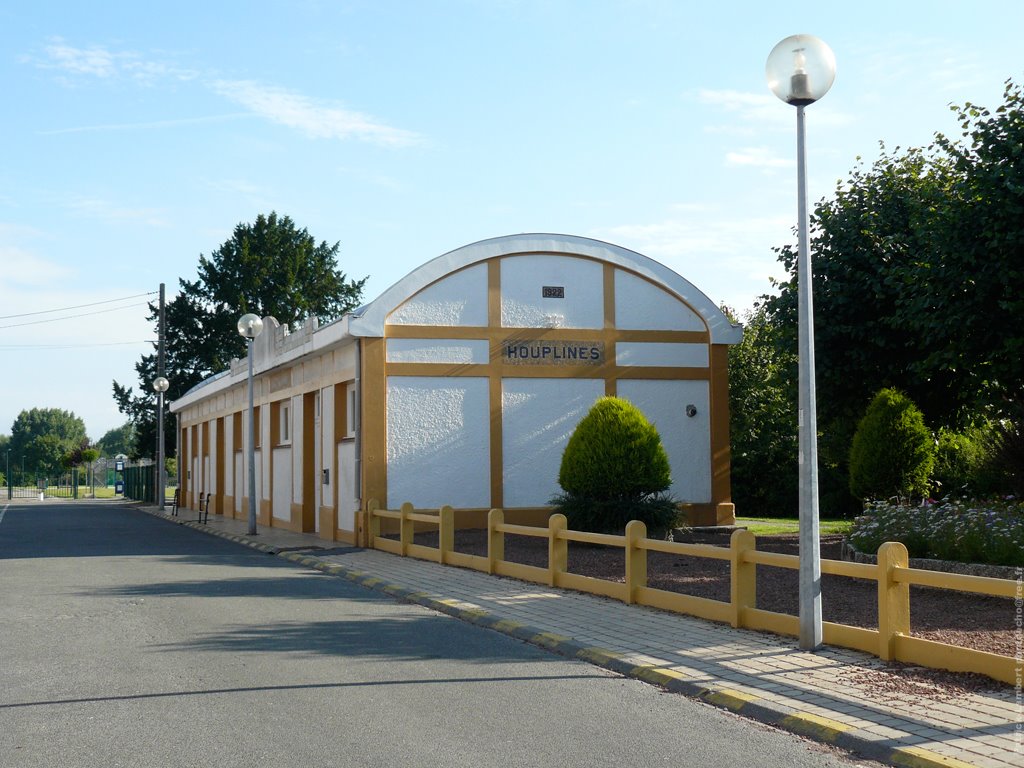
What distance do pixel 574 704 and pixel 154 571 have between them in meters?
11.3

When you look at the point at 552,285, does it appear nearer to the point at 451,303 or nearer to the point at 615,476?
the point at 451,303

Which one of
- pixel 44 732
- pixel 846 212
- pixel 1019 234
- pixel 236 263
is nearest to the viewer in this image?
pixel 44 732

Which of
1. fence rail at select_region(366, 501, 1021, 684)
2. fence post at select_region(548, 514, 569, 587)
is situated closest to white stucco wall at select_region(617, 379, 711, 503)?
fence rail at select_region(366, 501, 1021, 684)

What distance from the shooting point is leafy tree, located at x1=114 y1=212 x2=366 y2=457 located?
62.5 meters

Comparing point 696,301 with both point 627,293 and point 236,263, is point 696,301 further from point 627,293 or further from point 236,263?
point 236,263

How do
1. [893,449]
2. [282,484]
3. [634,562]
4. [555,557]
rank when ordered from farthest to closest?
[282,484] → [893,449] → [555,557] → [634,562]

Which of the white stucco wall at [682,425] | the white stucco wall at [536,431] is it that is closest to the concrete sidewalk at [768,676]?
the white stucco wall at [536,431]

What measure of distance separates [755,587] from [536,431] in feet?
39.2

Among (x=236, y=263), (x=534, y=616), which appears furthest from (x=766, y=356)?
(x=236, y=263)

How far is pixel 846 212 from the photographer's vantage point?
2123 cm

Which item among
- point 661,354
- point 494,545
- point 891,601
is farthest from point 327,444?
point 891,601

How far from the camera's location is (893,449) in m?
19.1

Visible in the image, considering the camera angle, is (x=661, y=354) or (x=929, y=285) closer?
(x=929, y=285)

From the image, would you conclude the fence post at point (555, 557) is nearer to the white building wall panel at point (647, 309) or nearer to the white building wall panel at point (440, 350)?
the white building wall panel at point (440, 350)
